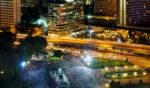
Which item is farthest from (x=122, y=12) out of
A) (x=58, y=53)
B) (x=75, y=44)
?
(x=58, y=53)

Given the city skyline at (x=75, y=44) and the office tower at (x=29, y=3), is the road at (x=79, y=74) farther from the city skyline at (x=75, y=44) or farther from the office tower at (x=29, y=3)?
the office tower at (x=29, y=3)

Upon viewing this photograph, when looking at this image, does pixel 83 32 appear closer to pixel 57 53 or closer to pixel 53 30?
pixel 53 30

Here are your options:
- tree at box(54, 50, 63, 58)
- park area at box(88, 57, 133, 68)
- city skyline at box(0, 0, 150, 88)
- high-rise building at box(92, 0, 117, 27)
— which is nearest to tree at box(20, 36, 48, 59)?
city skyline at box(0, 0, 150, 88)

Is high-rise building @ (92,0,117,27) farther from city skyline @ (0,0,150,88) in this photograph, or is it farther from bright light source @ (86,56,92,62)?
bright light source @ (86,56,92,62)

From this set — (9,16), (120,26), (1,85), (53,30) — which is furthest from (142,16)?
(1,85)

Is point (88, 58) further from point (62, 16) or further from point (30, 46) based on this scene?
point (62, 16)

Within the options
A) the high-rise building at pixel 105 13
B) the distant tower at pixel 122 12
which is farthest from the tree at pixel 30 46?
the distant tower at pixel 122 12
